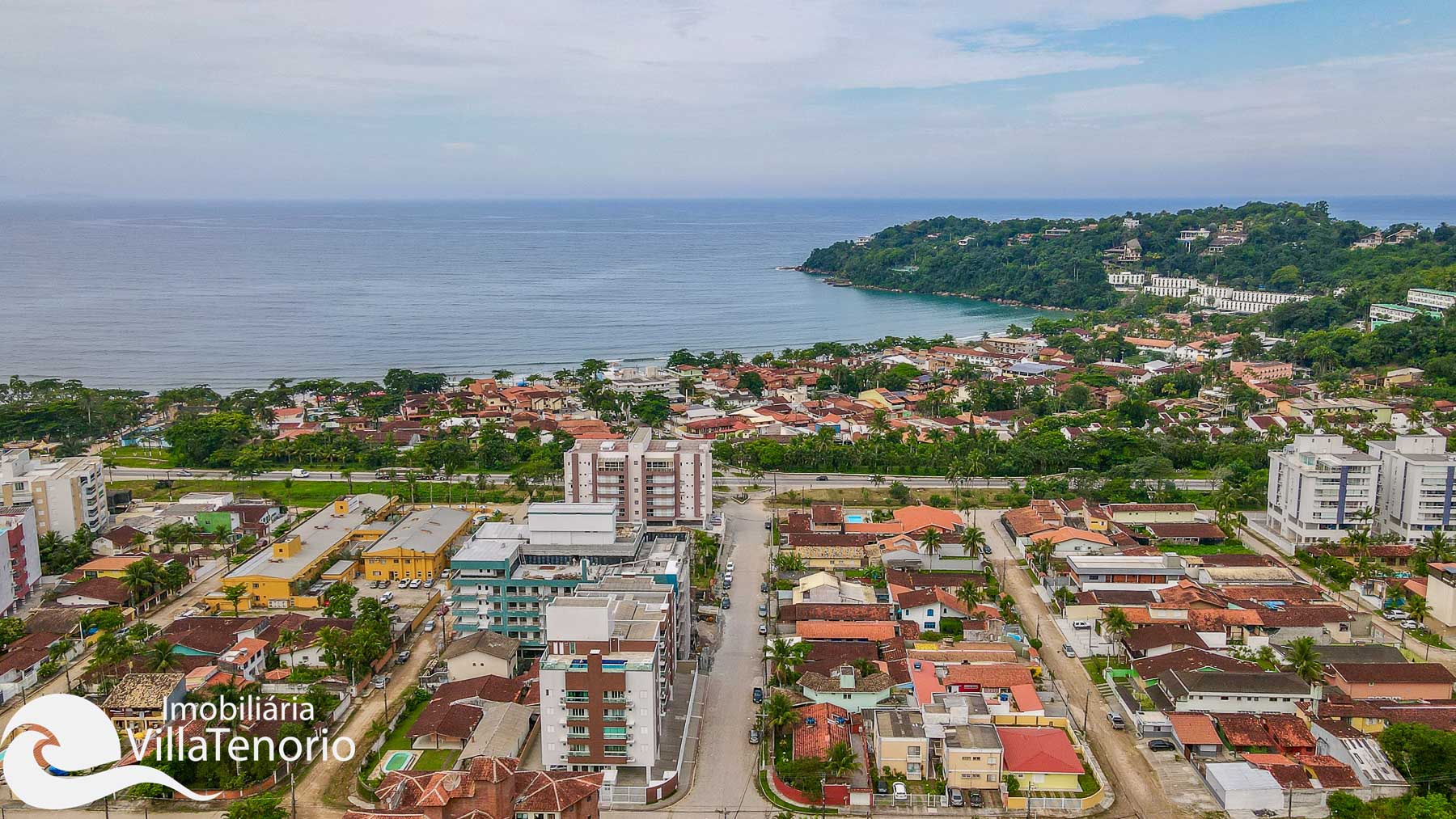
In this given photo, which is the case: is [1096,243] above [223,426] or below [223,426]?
above

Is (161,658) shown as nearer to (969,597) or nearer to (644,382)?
(969,597)

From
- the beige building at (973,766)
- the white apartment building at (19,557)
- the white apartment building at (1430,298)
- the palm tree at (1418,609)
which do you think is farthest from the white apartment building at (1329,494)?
the white apartment building at (1430,298)

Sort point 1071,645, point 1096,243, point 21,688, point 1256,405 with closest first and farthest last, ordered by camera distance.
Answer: point 21,688, point 1071,645, point 1256,405, point 1096,243

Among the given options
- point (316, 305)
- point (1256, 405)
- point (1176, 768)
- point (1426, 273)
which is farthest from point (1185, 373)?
point (316, 305)

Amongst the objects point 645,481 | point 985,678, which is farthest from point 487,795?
point 645,481

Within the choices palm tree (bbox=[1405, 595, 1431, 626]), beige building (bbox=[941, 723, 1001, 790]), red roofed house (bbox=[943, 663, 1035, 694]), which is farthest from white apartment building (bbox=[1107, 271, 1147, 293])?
beige building (bbox=[941, 723, 1001, 790])

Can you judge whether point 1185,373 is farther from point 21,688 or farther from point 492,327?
point 21,688
